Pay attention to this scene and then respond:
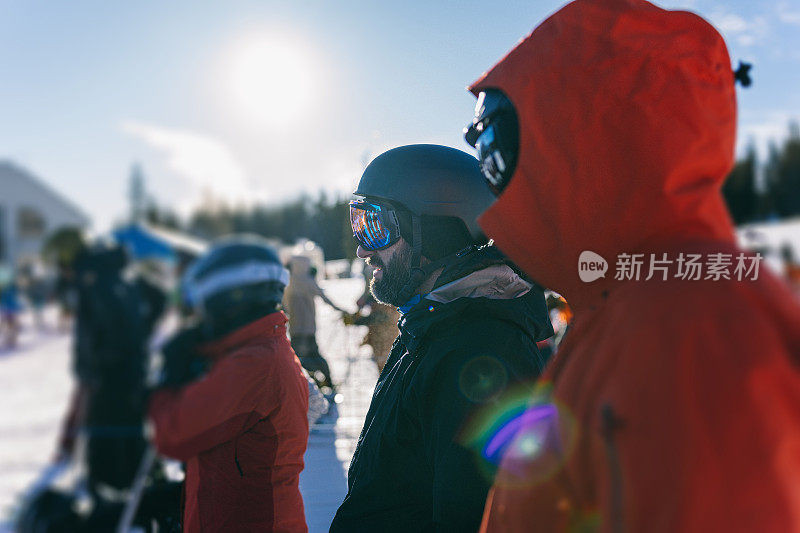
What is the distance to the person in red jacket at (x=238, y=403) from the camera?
1.49 meters

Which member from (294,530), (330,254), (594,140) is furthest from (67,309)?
(594,140)

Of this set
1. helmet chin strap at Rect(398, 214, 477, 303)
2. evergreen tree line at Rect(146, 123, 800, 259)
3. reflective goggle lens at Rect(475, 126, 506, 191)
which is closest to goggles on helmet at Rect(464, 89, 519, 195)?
reflective goggle lens at Rect(475, 126, 506, 191)

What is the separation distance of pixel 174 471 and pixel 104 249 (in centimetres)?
133

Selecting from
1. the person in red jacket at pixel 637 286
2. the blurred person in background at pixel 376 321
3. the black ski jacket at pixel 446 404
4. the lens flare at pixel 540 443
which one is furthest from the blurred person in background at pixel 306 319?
the lens flare at pixel 540 443

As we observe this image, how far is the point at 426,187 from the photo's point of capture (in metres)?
2.05

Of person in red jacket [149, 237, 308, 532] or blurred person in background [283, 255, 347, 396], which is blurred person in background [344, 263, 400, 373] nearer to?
blurred person in background [283, 255, 347, 396]

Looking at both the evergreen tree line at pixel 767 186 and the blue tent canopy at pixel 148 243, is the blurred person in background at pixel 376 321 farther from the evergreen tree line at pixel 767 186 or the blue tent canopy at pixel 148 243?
the evergreen tree line at pixel 767 186

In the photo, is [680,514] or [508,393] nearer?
[680,514]

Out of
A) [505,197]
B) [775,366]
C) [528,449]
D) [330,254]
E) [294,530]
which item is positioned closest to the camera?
[775,366]

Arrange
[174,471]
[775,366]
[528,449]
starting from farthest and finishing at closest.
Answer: [174,471] < [528,449] < [775,366]

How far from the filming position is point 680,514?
55 centimetres

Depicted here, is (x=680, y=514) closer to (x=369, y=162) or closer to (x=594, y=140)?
(x=594, y=140)

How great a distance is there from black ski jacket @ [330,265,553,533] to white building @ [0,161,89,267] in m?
2.99

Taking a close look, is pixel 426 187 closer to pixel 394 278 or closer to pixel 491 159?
pixel 394 278
